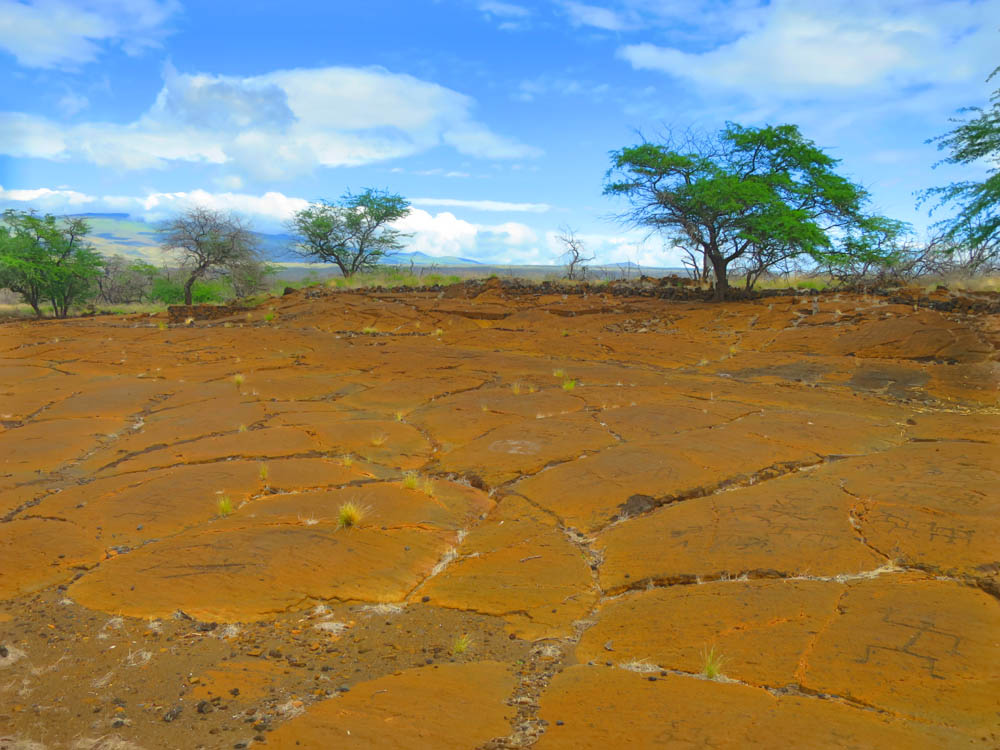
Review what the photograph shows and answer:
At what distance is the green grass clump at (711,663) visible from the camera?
238 cm

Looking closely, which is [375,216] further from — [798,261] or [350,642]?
[350,642]

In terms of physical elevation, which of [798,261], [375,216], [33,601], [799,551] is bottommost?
[33,601]

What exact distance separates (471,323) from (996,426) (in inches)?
416

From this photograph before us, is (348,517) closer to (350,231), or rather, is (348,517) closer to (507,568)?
(507,568)

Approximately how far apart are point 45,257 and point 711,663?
33.4 metres

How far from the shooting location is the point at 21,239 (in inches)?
1079

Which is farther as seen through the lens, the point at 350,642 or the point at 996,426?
the point at 996,426

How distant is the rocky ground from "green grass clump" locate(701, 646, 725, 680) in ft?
0.08

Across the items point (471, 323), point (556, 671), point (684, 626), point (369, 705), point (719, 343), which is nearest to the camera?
point (369, 705)

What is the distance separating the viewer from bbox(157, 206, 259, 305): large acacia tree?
2642 cm

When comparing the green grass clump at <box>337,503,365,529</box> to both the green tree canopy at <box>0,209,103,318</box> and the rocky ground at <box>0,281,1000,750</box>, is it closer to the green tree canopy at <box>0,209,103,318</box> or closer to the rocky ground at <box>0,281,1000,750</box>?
the rocky ground at <box>0,281,1000,750</box>

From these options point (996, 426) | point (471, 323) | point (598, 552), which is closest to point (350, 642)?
point (598, 552)

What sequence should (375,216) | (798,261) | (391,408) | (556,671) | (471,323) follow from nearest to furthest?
1. (556,671)
2. (391,408)
3. (471,323)
4. (798,261)
5. (375,216)

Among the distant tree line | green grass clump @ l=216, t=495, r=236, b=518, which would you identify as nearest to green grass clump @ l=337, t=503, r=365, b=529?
green grass clump @ l=216, t=495, r=236, b=518
